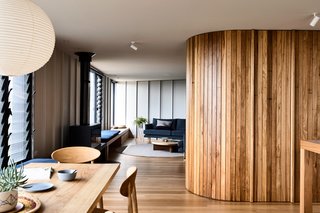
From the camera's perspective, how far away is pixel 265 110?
414cm

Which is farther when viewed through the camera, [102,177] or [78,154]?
[78,154]

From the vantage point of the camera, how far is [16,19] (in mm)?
1470

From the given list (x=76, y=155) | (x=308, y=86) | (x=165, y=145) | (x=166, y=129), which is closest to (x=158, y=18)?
(x=76, y=155)

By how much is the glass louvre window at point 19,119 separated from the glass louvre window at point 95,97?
3882 mm

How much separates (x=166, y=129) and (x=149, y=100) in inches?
78.4

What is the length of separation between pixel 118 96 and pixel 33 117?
746 centimetres

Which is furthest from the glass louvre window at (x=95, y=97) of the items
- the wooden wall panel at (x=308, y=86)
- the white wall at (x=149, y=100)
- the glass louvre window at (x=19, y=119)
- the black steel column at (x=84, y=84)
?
the wooden wall panel at (x=308, y=86)

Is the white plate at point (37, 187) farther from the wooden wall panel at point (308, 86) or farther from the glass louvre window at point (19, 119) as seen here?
the wooden wall panel at point (308, 86)

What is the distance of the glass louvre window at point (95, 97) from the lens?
28.2ft

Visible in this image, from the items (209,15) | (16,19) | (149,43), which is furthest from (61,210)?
(149,43)

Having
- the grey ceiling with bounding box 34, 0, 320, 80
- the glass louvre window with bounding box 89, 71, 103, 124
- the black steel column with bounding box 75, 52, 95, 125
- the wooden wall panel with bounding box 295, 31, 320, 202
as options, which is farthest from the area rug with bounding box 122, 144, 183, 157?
the wooden wall panel with bounding box 295, 31, 320, 202

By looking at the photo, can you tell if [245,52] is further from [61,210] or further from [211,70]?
[61,210]

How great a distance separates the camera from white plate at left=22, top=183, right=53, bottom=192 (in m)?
1.82

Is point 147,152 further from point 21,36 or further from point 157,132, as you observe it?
point 21,36
